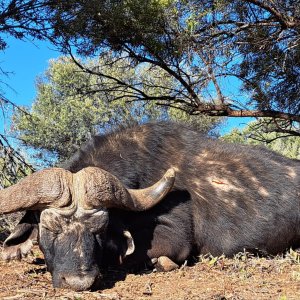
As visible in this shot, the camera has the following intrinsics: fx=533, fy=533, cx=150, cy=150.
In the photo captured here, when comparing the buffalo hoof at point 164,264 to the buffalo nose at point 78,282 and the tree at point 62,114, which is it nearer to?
the buffalo nose at point 78,282

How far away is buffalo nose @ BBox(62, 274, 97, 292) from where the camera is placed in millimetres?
3412

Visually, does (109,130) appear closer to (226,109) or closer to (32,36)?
(32,36)

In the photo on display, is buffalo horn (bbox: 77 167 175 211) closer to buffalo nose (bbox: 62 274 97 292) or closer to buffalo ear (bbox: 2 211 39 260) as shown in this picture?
buffalo nose (bbox: 62 274 97 292)

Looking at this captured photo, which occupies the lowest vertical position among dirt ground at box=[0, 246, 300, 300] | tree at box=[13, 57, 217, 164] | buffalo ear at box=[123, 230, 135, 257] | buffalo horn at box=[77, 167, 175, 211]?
dirt ground at box=[0, 246, 300, 300]

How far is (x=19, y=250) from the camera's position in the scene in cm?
424

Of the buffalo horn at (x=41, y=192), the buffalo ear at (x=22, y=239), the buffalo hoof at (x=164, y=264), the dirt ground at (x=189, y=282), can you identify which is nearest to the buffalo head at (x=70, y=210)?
the buffalo horn at (x=41, y=192)

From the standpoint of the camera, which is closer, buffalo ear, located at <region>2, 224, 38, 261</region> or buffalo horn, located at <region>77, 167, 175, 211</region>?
buffalo horn, located at <region>77, 167, 175, 211</region>

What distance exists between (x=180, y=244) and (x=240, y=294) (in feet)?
4.12

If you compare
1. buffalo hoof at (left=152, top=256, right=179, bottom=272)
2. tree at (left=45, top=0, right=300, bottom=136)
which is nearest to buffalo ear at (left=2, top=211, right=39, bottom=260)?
buffalo hoof at (left=152, top=256, right=179, bottom=272)

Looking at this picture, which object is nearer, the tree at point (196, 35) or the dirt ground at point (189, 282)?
the dirt ground at point (189, 282)

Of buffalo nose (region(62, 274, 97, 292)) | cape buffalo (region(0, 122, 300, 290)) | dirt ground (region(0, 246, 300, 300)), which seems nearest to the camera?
dirt ground (region(0, 246, 300, 300))

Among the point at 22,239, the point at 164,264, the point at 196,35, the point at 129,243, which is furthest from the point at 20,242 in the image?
the point at 196,35

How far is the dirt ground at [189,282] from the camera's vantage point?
329cm

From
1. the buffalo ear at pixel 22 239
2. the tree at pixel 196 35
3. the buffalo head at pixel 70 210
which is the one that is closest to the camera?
the buffalo head at pixel 70 210
